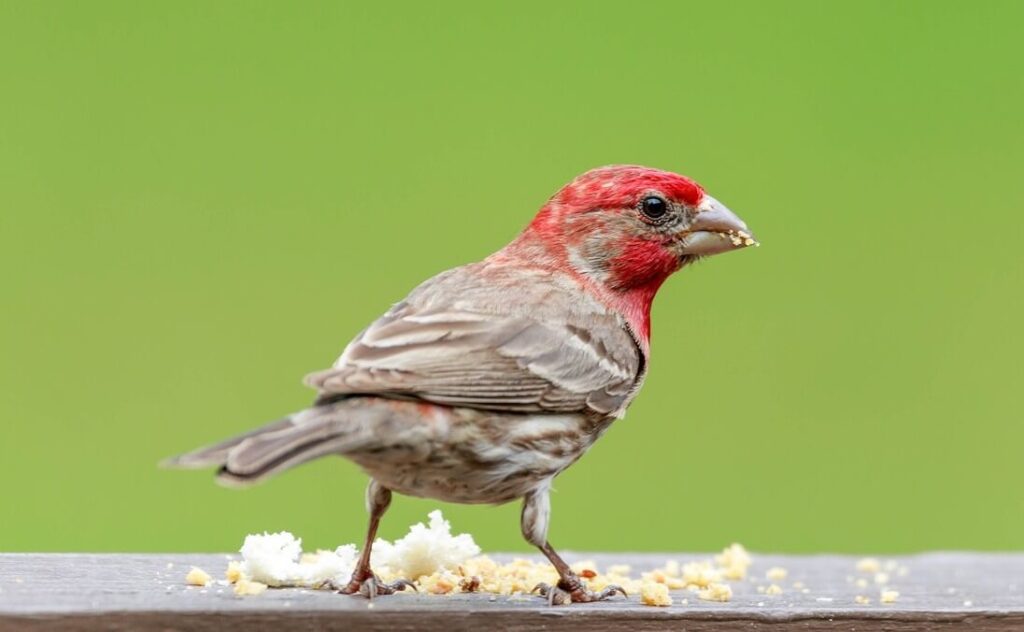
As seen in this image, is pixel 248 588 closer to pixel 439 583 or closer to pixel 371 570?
pixel 371 570

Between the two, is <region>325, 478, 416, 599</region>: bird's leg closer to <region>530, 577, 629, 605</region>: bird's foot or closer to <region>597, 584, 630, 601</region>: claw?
<region>530, 577, 629, 605</region>: bird's foot

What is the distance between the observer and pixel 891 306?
1055 cm

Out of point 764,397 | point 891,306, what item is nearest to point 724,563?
point 764,397

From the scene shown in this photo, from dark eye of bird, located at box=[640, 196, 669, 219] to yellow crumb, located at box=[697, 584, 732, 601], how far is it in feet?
3.57

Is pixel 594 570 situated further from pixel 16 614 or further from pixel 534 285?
pixel 16 614

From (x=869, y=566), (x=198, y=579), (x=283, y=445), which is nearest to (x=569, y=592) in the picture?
(x=198, y=579)

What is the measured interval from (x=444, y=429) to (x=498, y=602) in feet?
1.61

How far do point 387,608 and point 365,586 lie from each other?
0.29 m

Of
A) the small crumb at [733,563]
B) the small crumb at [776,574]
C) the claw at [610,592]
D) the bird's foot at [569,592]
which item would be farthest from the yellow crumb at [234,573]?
the small crumb at [776,574]

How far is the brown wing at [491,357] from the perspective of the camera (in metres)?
4.76

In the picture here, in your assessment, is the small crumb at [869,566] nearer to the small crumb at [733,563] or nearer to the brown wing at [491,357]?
the small crumb at [733,563]

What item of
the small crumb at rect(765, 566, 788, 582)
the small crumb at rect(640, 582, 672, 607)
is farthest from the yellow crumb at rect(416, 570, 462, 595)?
the small crumb at rect(765, 566, 788, 582)

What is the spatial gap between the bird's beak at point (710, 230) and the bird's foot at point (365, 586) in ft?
4.40

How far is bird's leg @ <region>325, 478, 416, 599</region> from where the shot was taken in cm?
505
